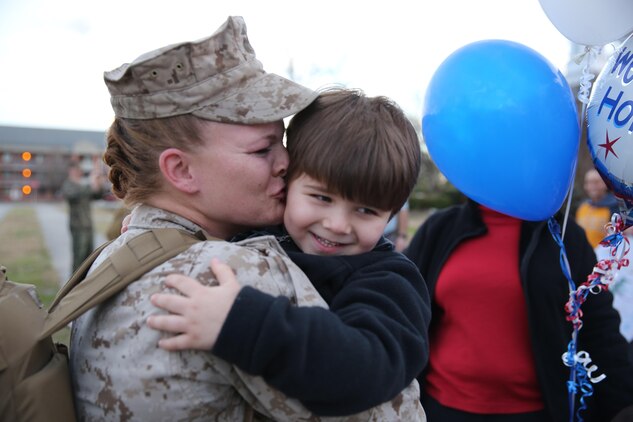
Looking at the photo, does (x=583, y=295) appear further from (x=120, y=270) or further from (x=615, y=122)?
(x=120, y=270)

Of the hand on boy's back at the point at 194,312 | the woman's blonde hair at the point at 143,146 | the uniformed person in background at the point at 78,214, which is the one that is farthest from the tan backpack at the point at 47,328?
the uniformed person in background at the point at 78,214

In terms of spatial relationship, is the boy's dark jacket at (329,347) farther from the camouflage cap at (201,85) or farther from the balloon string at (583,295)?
the balloon string at (583,295)

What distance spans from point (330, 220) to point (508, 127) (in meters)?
0.84

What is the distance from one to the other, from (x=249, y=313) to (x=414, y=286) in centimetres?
56

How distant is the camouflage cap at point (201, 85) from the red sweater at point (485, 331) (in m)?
1.58

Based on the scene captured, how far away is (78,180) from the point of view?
9.45 meters

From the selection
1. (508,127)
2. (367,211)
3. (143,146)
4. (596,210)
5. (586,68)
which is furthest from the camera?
(596,210)

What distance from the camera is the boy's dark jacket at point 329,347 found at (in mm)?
1118

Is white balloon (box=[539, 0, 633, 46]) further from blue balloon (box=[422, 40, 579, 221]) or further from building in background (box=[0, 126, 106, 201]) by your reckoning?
building in background (box=[0, 126, 106, 201])

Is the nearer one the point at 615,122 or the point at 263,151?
the point at 263,151

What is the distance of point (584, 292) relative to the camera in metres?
2.21

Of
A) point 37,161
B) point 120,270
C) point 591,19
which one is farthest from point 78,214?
point 37,161

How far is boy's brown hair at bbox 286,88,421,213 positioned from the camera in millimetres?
1530

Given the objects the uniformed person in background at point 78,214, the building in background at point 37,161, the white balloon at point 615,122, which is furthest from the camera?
the building in background at point 37,161
